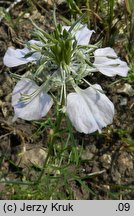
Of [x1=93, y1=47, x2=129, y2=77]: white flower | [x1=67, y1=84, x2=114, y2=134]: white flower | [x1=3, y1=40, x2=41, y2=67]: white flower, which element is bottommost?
[x1=67, y1=84, x2=114, y2=134]: white flower

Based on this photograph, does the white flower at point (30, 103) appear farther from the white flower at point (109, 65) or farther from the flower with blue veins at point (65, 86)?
the white flower at point (109, 65)

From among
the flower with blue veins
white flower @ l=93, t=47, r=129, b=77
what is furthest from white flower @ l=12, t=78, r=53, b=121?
white flower @ l=93, t=47, r=129, b=77

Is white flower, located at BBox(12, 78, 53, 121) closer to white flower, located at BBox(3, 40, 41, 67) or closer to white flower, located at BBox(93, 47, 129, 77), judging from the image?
white flower, located at BBox(3, 40, 41, 67)

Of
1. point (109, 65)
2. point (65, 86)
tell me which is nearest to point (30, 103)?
point (65, 86)

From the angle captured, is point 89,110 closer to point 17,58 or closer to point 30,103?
point 30,103

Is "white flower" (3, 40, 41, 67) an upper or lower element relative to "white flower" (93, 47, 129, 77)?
upper

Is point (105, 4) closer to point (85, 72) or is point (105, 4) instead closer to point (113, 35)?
point (113, 35)

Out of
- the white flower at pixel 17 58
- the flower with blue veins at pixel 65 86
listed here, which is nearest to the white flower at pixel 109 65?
the flower with blue veins at pixel 65 86
